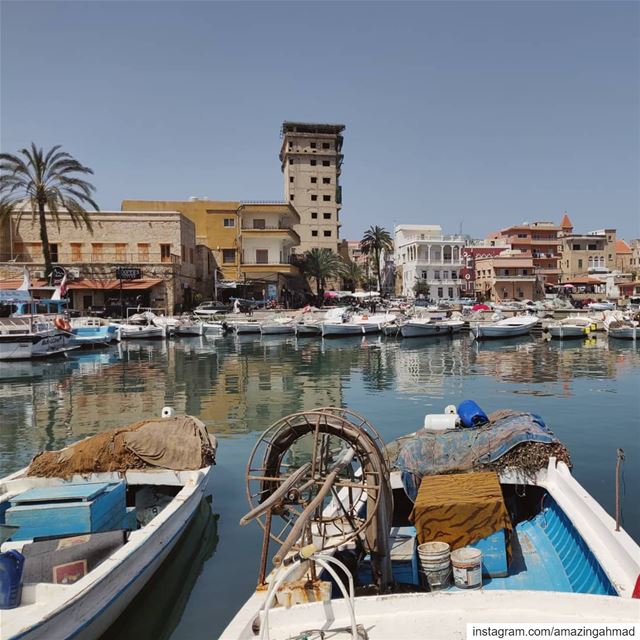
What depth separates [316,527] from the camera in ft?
22.9

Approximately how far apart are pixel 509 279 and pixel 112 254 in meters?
51.2

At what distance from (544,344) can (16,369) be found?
33503 mm

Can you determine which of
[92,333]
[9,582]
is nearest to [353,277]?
[92,333]

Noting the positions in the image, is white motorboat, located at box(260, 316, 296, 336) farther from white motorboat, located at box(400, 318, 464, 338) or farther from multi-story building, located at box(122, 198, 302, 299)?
multi-story building, located at box(122, 198, 302, 299)

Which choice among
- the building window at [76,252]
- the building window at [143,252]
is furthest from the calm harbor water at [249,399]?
the building window at [76,252]

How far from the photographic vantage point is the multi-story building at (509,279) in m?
76.9

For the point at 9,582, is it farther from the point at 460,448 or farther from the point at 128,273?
the point at 128,273

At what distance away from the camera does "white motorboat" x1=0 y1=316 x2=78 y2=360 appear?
3092cm

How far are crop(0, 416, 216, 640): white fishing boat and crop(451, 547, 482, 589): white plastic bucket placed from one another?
3.53 meters

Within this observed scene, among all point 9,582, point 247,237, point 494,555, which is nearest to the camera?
point 9,582

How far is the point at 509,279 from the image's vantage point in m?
76.6

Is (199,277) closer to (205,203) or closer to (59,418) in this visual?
(205,203)

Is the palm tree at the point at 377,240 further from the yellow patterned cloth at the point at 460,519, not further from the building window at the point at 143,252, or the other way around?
the yellow patterned cloth at the point at 460,519

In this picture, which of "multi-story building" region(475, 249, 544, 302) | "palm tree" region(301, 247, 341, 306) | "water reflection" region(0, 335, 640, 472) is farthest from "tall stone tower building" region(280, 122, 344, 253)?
"water reflection" region(0, 335, 640, 472)
